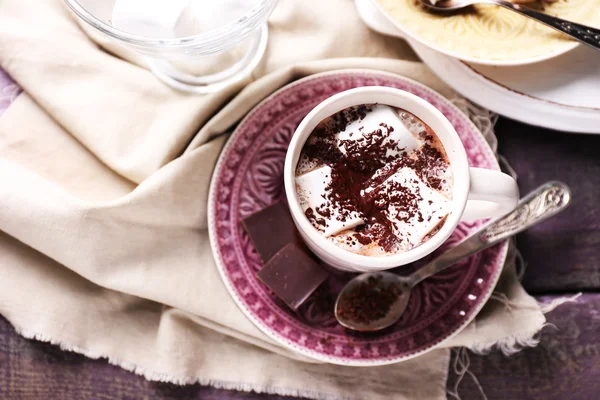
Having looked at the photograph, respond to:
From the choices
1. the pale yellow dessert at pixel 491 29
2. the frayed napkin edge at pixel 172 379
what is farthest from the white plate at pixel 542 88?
the frayed napkin edge at pixel 172 379

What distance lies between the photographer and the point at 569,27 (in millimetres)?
1050

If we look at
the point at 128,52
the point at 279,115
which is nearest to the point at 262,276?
the point at 279,115

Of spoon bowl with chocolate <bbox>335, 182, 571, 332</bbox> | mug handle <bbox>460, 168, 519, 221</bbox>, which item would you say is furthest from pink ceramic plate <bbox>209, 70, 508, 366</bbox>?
mug handle <bbox>460, 168, 519, 221</bbox>

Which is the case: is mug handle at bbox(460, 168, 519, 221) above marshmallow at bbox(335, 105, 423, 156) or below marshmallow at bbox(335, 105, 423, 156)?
below

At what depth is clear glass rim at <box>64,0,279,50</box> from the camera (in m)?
0.98

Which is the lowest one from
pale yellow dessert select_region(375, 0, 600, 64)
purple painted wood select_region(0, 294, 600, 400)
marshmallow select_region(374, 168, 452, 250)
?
purple painted wood select_region(0, 294, 600, 400)

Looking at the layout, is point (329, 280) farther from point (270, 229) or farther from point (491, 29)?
point (491, 29)

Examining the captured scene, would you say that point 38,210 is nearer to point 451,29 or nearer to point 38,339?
point 38,339

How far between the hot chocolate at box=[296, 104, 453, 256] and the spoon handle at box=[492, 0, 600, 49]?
1.26 feet

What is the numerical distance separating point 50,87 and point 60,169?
0.18 metres

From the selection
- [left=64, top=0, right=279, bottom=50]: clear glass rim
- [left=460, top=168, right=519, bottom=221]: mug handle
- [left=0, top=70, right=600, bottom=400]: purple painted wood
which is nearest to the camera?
[left=460, top=168, right=519, bottom=221]: mug handle

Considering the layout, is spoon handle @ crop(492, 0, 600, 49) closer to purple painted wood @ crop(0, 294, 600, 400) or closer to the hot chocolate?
the hot chocolate

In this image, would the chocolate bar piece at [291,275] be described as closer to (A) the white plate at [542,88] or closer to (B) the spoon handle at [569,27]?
(A) the white plate at [542,88]

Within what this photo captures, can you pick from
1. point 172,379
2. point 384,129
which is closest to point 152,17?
point 384,129
